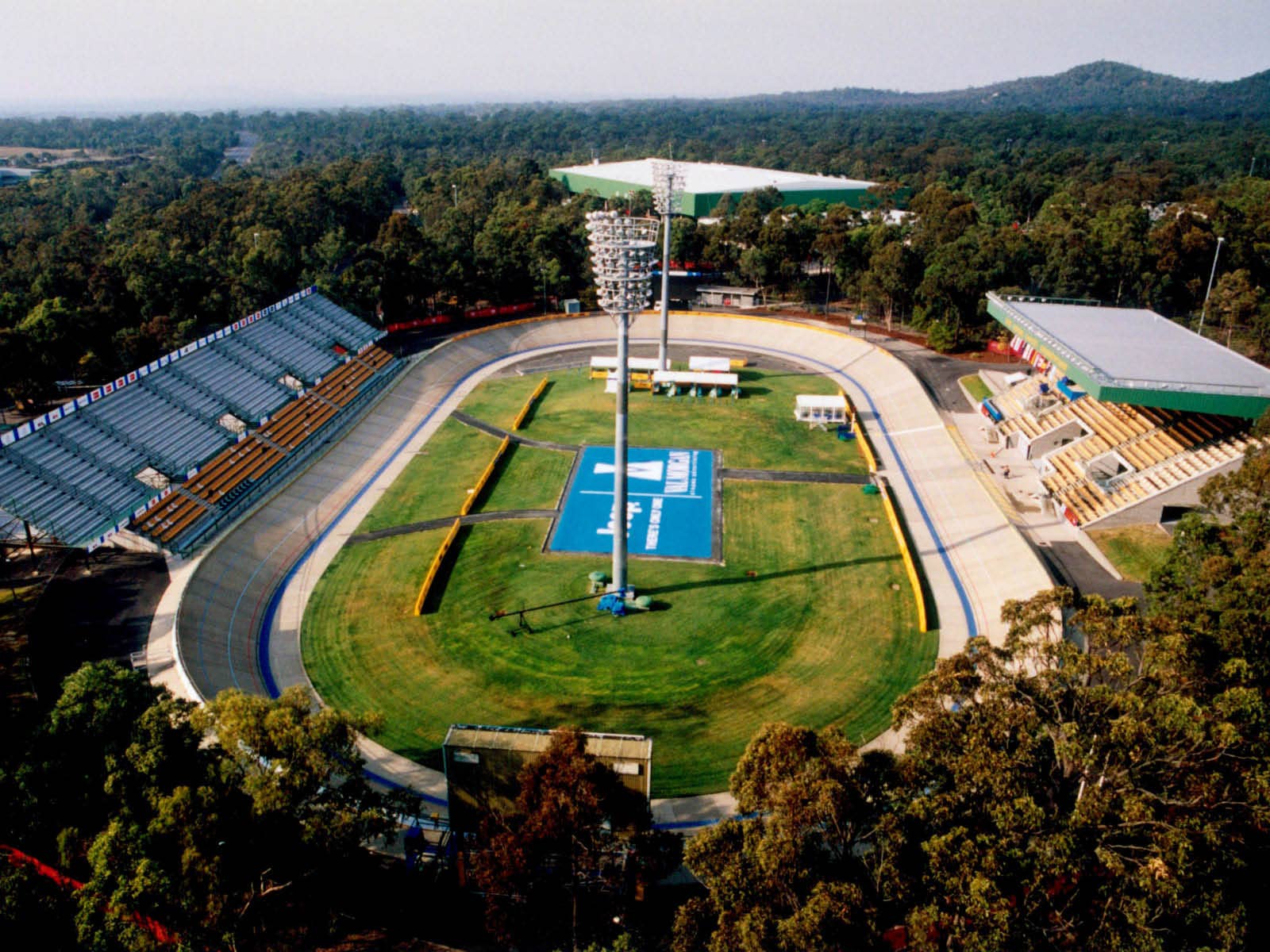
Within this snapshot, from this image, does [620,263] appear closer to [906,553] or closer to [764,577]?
[764,577]

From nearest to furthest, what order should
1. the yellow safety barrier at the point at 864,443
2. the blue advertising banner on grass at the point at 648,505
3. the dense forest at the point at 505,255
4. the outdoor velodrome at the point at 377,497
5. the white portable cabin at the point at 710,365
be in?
the outdoor velodrome at the point at 377,497, the blue advertising banner on grass at the point at 648,505, the yellow safety barrier at the point at 864,443, the dense forest at the point at 505,255, the white portable cabin at the point at 710,365

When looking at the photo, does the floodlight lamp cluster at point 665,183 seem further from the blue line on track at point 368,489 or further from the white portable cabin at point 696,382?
the blue line on track at point 368,489

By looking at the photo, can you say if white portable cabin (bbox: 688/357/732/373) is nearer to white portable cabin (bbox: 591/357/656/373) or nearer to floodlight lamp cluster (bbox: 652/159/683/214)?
white portable cabin (bbox: 591/357/656/373)

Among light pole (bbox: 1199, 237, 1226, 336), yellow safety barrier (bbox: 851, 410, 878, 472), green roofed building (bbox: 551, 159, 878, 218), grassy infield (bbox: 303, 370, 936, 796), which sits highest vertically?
green roofed building (bbox: 551, 159, 878, 218)

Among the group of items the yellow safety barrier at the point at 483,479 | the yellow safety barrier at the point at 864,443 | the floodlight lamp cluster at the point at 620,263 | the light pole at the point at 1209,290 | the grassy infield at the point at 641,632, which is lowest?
the grassy infield at the point at 641,632

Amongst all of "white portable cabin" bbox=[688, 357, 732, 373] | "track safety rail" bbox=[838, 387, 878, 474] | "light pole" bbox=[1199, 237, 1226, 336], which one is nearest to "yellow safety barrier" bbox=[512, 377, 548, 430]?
"white portable cabin" bbox=[688, 357, 732, 373]

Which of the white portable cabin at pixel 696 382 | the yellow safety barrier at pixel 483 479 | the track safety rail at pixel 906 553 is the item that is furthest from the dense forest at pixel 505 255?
the track safety rail at pixel 906 553

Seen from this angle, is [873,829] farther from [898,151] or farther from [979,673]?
[898,151]
